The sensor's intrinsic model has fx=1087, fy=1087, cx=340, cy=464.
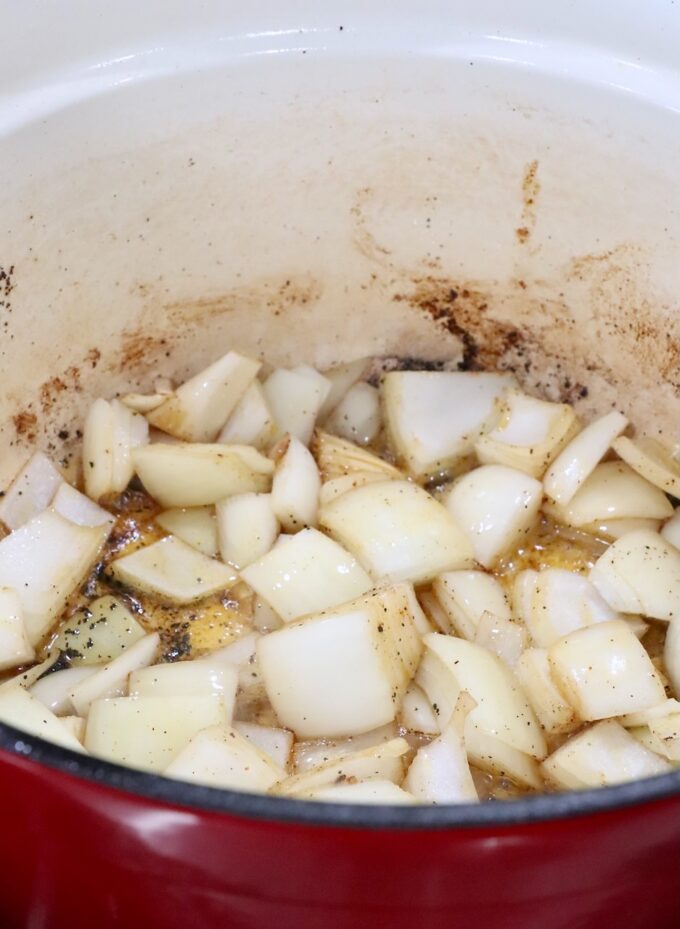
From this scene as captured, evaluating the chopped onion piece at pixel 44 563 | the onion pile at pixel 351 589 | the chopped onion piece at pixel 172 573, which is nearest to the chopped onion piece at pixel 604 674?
the onion pile at pixel 351 589

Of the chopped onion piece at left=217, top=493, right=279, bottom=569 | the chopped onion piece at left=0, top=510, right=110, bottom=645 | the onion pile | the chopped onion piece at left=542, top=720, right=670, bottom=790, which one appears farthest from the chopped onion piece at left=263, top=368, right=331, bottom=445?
the chopped onion piece at left=542, top=720, right=670, bottom=790

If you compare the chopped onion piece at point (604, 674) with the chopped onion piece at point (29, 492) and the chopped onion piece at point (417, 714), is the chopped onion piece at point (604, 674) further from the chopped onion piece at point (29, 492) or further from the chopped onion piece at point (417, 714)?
the chopped onion piece at point (29, 492)

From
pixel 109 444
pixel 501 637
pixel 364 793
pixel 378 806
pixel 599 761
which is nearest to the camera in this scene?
pixel 378 806

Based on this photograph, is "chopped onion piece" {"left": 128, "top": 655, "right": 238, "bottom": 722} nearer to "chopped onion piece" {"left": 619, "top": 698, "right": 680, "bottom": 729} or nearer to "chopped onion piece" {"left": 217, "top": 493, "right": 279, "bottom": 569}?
"chopped onion piece" {"left": 217, "top": 493, "right": 279, "bottom": 569}

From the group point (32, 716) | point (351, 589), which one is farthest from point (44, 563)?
point (351, 589)

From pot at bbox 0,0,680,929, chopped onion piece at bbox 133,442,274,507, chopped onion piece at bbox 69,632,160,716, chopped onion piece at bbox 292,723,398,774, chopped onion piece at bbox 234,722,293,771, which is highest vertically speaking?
pot at bbox 0,0,680,929

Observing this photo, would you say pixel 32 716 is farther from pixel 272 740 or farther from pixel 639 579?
pixel 639 579
